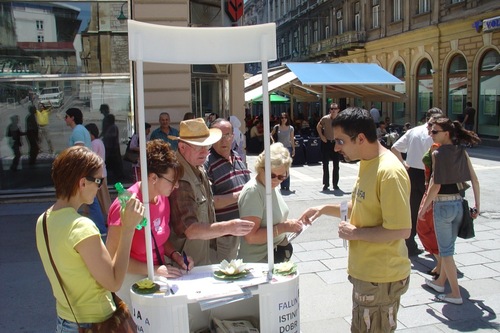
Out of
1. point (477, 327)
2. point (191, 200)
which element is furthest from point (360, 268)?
point (477, 327)

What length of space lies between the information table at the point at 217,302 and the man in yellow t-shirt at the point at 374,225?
461 millimetres

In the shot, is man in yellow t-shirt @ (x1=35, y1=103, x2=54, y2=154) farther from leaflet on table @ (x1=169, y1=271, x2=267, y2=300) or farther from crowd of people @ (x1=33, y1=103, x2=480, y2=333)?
leaflet on table @ (x1=169, y1=271, x2=267, y2=300)

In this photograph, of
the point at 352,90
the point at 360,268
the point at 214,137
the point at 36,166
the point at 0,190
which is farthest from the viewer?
the point at 352,90

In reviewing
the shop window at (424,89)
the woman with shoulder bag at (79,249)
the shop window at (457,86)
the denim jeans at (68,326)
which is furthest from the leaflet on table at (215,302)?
the shop window at (424,89)

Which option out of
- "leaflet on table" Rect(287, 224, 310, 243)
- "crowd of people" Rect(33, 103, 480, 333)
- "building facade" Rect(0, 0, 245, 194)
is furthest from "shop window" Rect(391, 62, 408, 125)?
"crowd of people" Rect(33, 103, 480, 333)

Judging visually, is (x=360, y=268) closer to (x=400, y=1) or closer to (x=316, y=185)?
(x=316, y=185)

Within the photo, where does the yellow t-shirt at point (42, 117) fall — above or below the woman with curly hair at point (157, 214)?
above

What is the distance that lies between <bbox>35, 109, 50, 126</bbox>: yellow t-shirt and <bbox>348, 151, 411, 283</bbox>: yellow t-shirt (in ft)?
30.7

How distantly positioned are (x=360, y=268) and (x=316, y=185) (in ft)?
28.1

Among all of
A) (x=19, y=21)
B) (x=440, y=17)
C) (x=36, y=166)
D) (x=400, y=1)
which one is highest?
(x=400, y=1)

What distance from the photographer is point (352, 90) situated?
738 inches

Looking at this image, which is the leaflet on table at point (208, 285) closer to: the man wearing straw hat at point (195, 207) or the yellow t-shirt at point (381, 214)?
the man wearing straw hat at point (195, 207)

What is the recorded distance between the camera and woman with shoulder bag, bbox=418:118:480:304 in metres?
4.64

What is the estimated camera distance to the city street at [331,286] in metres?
4.35
